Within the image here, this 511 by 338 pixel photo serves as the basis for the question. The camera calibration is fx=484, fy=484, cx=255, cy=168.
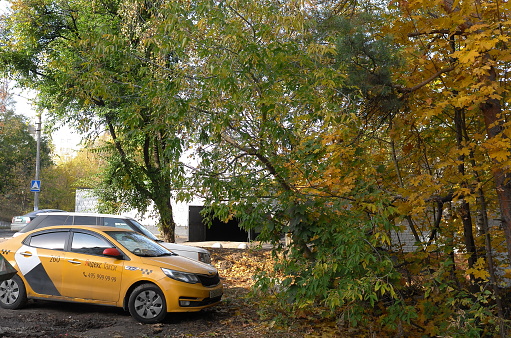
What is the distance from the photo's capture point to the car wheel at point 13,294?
8.32 metres

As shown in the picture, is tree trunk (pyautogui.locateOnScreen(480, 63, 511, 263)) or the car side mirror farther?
the car side mirror

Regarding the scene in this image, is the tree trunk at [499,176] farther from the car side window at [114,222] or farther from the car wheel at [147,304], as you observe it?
the car side window at [114,222]

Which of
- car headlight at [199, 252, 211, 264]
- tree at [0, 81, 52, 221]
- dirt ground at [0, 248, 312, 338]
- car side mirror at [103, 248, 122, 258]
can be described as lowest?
dirt ground at [0, 248, 312, 338]

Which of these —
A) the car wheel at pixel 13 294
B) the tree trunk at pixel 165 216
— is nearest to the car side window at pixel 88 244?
the car wheel at pixel 13 294

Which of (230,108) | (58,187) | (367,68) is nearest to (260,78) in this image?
(230,108)

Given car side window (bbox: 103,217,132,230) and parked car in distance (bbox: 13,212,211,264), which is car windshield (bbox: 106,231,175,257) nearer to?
parked car in distance (bbox: 13,212,211,264)

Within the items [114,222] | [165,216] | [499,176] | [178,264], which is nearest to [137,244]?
[178,264]

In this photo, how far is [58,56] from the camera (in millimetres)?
16250

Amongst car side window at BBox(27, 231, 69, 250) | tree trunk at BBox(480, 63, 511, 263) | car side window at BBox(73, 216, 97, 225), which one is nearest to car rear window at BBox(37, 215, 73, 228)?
car side window at BBox(73, 216, 97, 225)

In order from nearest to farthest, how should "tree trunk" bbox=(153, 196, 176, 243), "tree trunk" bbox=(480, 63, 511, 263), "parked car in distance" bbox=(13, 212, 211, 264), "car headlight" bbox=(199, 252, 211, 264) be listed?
"tree trunk" bbox=(480, 63, 511, 263) < "parked car in distance" bbox=(13, 212, 211, 264) < "car headlight" bbox=(199, 252, 211, 264) < "tree trunk" bbox=(153, 196, 176, 243)

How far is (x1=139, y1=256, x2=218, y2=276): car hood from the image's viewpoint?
801 centimetres

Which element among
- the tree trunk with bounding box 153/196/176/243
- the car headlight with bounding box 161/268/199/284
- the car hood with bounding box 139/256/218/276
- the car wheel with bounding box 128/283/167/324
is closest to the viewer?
the car wheel with bounding box 128/283/167/324

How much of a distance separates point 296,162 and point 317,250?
1432 mm

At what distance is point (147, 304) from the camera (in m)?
7.81
